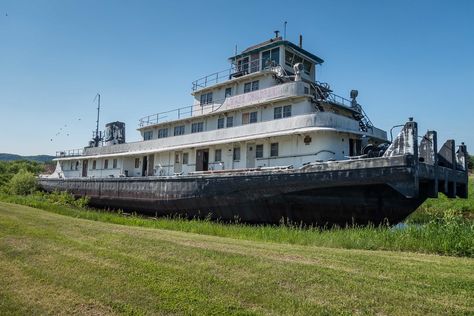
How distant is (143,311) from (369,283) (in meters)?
3.03

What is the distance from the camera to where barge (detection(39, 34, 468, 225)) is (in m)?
13.9

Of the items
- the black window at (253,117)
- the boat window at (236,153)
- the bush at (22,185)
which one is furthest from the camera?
the bush at (22,185)

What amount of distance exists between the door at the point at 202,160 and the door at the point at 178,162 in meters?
1.69

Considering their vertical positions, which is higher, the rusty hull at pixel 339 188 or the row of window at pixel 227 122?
the row of window at pixel 227 122

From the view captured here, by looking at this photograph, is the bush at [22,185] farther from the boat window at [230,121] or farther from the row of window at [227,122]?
the boat window at [230,121]

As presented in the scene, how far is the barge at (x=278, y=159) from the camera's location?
13.9m

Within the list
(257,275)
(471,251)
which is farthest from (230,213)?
(257,275)

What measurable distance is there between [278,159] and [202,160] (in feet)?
19.5

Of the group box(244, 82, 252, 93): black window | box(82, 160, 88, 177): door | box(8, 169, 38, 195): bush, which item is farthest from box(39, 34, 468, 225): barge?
box(8, 169, 38, 195): bush

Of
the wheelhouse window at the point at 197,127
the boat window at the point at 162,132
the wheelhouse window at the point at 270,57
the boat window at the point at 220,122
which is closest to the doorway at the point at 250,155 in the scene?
the boat window at the point at 220,122

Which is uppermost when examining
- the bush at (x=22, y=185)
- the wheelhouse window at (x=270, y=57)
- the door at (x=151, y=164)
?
the wheelhouse window at (x=270, y=57)

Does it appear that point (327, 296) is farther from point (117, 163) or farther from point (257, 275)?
point (117, 163)

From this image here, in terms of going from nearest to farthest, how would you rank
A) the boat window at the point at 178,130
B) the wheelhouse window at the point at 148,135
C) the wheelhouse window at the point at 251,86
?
the wheelhouse window at the point at 251,86
the boat window at the point at 178,130
the wheelhouse window at the point at 148,135

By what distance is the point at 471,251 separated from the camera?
8.23 m
